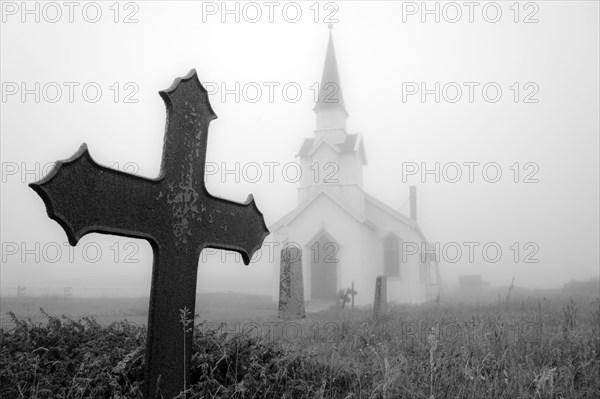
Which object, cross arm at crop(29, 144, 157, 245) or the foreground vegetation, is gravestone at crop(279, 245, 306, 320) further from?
cross arm at crop(29, 144, 157, 245)

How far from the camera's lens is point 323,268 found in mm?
24312

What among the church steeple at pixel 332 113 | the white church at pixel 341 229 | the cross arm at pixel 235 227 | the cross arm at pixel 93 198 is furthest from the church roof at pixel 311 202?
the cross arm at pixel 93 198

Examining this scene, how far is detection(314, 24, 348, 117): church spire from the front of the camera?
2683 centimetres

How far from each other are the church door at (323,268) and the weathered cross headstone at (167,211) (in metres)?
20.1

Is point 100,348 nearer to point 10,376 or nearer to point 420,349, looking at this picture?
point 10,376

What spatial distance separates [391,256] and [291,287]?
46.2 feet

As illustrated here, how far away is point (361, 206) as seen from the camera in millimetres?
25344

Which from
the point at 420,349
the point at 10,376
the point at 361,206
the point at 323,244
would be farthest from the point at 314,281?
the point at 10,376

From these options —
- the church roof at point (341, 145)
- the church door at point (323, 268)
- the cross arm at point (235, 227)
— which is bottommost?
the church door at point (323, 268)

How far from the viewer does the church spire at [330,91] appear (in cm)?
2683

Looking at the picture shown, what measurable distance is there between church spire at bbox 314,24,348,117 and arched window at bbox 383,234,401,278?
8051 millimetres

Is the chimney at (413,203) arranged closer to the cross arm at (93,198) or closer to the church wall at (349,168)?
the church wall at (349,168)

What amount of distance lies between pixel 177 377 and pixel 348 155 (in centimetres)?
2361

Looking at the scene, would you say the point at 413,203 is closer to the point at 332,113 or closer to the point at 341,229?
the point at 332,113
